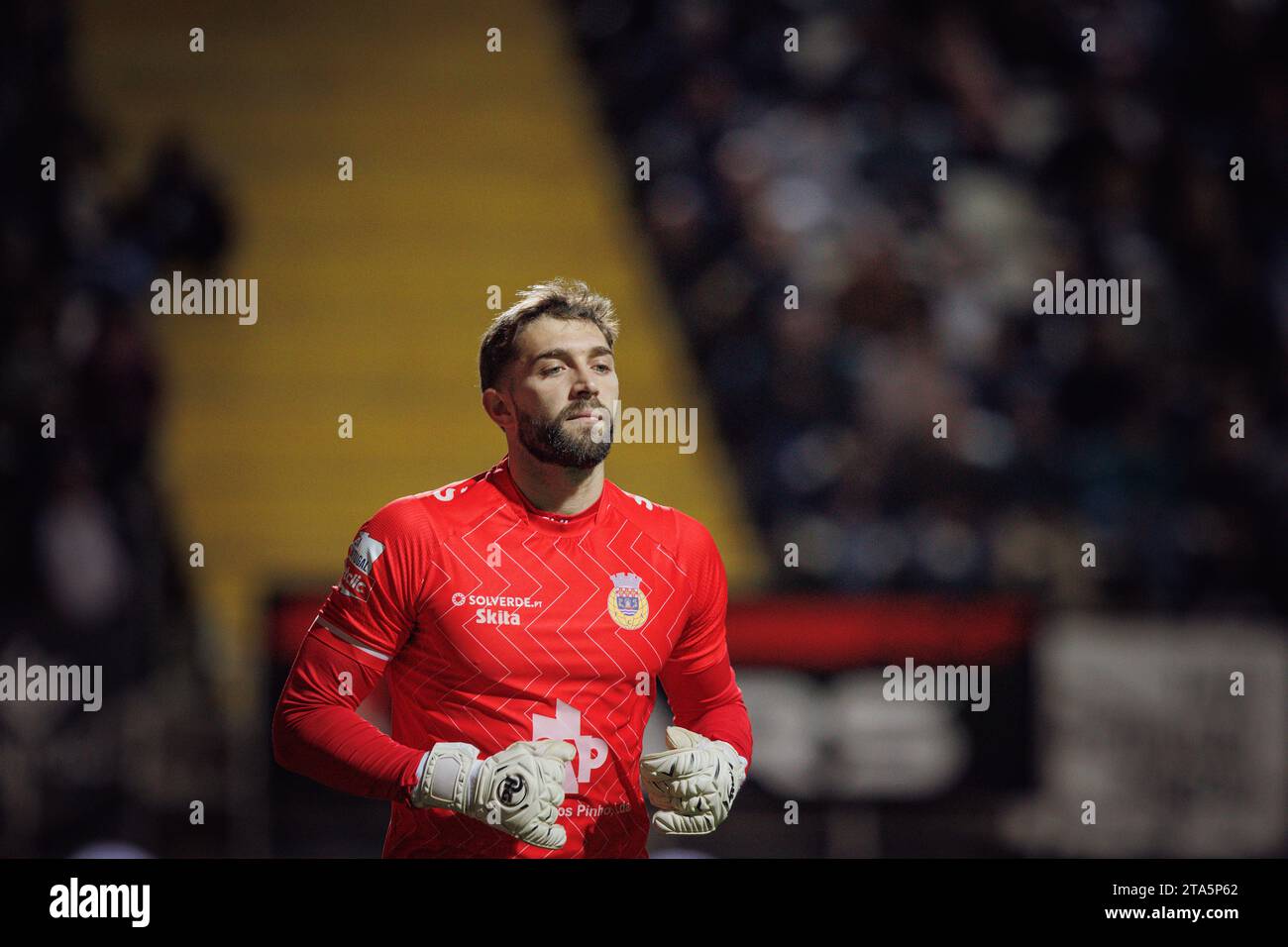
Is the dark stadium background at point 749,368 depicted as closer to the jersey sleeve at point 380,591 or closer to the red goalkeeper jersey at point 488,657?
the red goalkeeper jersey at point 488,657

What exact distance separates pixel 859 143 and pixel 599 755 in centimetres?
514

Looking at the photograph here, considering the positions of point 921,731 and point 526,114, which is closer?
point 921,731

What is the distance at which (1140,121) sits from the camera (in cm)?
761

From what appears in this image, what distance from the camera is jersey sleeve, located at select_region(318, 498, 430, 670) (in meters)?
3.11

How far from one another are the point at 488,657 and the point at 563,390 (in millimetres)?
608

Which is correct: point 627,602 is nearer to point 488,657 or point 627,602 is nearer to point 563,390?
point 488,657

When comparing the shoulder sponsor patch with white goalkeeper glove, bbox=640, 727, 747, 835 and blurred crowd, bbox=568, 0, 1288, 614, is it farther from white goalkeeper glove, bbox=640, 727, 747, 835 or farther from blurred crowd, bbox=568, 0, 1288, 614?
blurred crowd, bbox=568, 0, 1288, 614

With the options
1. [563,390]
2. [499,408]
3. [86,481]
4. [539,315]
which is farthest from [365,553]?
[86,481]

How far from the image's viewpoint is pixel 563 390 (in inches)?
127

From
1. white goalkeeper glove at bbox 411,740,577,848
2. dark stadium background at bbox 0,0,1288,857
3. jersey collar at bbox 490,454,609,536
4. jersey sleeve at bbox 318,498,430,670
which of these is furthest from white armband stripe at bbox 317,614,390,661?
dark stadium background at bbox 0,0,1288,857

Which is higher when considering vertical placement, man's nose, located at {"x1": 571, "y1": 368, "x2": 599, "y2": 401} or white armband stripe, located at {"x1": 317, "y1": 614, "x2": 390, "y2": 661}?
man's nose, located at {"x1": 571, "y1": 368, "x2": 599, "y2": 401}

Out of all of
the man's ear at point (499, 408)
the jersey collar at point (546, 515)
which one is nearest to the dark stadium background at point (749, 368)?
the jersey collar at point (546, 515)
